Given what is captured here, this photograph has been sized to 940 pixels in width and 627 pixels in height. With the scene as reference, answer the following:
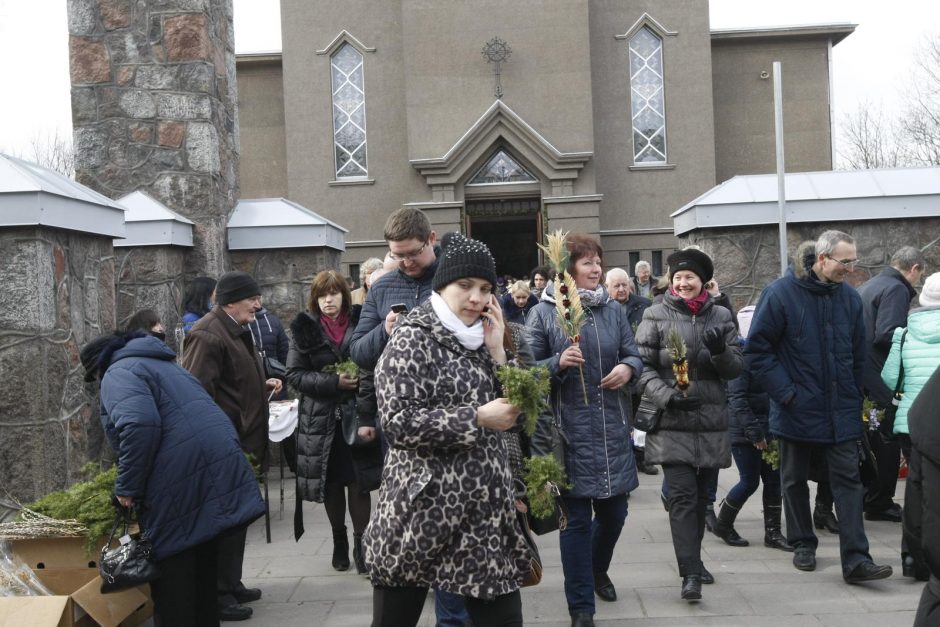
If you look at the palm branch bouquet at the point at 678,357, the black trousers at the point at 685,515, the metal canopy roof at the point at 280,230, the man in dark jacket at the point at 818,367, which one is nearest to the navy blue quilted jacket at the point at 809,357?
the man in dark jacket at the point at 818,367

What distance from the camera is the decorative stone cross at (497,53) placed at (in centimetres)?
2036

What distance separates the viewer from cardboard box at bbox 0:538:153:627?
14.2 feet

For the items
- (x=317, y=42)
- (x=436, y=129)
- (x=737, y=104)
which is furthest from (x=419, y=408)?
(x=737, y=104)

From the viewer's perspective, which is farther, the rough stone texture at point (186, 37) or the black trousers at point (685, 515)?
the rough stone texture at point (186, 37)

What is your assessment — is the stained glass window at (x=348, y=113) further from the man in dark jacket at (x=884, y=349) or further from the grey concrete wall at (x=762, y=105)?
the man in dark jacket at (x=884, y=349)

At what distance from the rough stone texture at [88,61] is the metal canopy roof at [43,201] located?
3.32 meters

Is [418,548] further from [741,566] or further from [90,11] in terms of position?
[90,11]

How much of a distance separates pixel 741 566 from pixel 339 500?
2.62 metres

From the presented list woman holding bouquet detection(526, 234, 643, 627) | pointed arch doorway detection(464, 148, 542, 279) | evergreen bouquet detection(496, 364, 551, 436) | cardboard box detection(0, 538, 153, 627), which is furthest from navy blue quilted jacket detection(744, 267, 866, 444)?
pointed arch doorway detection(464, 148, 542, 279)

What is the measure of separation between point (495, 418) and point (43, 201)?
323cm

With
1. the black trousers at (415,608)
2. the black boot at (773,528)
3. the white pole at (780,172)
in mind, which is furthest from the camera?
the white pole at (780,172)

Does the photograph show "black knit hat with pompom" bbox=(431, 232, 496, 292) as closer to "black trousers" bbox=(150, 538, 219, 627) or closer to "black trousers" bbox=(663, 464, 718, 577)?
"black trousers" bbox=(150, 538, 219, 627)

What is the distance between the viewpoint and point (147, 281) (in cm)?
845

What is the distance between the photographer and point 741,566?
614 cm
